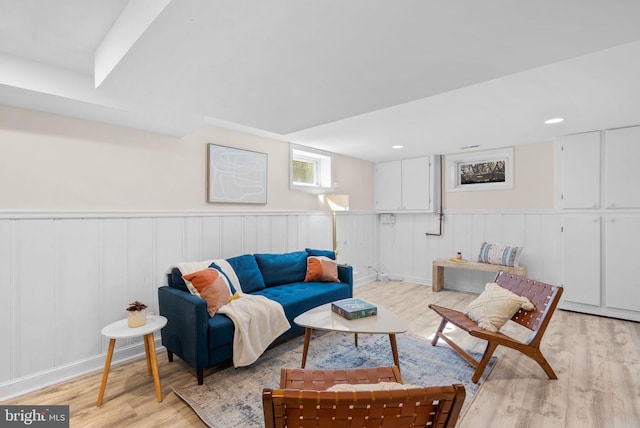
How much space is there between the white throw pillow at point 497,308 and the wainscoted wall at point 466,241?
88.2 inches

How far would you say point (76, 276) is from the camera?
2.45 metres

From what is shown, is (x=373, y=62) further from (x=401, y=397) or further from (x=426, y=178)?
(x=426, y=178)

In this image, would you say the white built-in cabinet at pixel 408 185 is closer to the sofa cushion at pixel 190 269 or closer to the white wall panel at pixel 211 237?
the white wall panel at pixel 211 237

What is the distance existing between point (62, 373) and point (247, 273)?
5.31ft

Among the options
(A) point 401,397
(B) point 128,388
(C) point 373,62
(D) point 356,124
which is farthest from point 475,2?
(B) point 128,388

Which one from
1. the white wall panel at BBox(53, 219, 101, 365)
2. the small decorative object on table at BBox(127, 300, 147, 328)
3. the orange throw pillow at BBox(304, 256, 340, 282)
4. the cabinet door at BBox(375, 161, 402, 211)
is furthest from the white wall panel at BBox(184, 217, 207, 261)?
the cabinet door at BBox(375, 161, 402, 211)

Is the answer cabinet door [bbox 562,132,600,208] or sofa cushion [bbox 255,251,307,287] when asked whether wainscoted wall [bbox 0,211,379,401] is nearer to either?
sofa cushion [bbox 255,251,307,287]

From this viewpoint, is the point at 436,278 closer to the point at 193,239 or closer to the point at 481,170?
the point at 481,170

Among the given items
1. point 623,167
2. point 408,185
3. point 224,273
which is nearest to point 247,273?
point 224,273

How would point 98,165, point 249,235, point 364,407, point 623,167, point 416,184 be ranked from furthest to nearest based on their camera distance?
point 416,184
point 249,235
point 623,167
point 98,165
point 364,407

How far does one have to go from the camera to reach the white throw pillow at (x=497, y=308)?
247cm

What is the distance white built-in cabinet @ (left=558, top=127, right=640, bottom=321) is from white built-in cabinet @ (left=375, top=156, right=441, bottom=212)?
5.73 feet

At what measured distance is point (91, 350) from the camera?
251 cm

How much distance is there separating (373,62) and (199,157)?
2.33 meters
